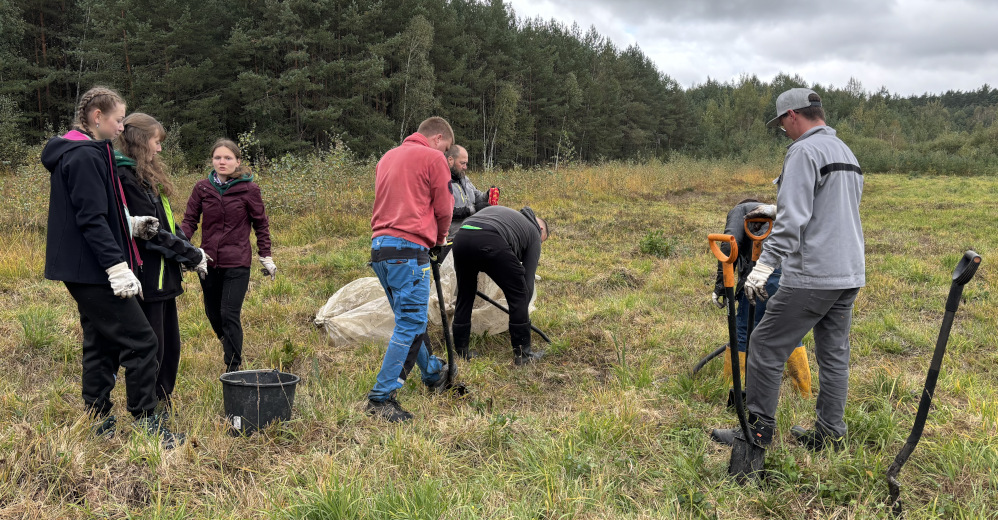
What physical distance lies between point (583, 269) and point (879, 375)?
429 centimetres

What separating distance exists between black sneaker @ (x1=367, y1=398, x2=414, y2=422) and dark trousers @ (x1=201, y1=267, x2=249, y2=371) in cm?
127

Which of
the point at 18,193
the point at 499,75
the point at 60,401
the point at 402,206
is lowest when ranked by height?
the point at 60,401

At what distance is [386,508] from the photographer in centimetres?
231

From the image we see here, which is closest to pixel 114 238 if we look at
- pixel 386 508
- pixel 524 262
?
pixel 386 508

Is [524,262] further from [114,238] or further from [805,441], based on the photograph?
[114,238]

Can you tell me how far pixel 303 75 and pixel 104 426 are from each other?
23.1 metres

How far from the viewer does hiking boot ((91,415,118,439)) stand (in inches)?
110

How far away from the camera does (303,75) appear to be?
23547 mm

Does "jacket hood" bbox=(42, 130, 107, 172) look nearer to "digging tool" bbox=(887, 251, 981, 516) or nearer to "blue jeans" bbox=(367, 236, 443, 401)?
"blue jeans" bbox=(367, 236, 443, 401)

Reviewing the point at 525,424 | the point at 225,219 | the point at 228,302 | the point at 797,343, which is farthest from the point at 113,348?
the point at 797,343

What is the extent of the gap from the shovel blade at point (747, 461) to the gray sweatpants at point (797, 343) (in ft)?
0.67

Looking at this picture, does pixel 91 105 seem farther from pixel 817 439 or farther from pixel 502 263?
pixel 817 439

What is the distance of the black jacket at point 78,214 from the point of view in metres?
2.64

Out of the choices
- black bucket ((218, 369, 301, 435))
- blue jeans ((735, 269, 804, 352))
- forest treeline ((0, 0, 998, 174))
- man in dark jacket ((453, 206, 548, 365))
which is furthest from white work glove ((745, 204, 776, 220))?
forest treeline ((0, 0, 998, 174))
